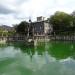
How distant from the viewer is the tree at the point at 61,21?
7166 centimetres

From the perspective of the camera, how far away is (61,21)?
73.6 meters

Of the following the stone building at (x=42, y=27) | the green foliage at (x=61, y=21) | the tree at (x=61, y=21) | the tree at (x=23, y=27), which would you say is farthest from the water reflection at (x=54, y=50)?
the stone building at (x=42, y=27)

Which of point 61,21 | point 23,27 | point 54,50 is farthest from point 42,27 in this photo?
point 54,50

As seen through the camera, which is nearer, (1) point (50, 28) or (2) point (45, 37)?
(2) point (45, 37)

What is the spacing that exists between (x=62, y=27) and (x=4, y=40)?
2243cm

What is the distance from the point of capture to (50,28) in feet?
273

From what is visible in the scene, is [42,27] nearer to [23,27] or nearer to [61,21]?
[23,27]

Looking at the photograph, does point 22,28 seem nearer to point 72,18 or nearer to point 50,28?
point 50,28

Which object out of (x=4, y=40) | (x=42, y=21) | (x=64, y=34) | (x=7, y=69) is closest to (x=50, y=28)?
(x=42, y=21)

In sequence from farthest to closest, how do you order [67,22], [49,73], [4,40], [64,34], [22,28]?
[22,28] → [67,22] → [64,34] → [4,40] → [49,73]

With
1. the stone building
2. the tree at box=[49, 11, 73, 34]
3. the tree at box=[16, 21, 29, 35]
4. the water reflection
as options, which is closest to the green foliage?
the tree at box=[49, 11, 73, 34]

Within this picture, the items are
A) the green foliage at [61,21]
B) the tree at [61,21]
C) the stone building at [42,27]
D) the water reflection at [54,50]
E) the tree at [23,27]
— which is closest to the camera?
the water reflection at [54,50]

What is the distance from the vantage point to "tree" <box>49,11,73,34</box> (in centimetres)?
7166

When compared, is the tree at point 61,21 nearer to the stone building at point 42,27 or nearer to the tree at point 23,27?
the stone building at point 42,27
